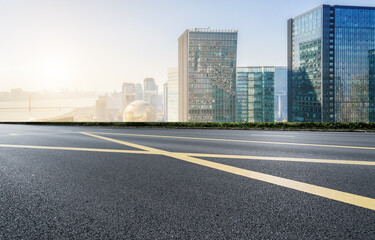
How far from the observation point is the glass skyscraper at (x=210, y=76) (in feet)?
440

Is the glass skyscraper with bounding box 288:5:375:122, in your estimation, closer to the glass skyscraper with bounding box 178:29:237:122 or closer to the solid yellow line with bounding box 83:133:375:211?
the glass skyscraper with bounding box 178:29:237:122

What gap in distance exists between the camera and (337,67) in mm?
127500

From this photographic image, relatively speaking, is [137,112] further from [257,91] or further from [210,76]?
[257,91]

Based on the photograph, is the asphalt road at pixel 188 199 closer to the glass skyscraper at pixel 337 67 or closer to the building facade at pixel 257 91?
the glass skyscraper at pixel 337 67

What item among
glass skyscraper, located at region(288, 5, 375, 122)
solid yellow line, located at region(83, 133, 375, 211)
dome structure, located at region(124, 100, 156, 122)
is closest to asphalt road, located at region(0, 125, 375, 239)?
solid yellow line, located at region(83, 133, 375, 211)

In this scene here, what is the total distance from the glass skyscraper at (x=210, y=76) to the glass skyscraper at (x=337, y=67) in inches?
1336

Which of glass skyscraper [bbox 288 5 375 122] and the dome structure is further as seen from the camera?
the dome structure

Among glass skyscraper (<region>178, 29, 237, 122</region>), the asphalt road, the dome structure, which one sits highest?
glass skyscraper (<region>178, 29, 237, 122</region>)

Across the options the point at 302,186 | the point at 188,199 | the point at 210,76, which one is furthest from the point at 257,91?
the point at 188,199

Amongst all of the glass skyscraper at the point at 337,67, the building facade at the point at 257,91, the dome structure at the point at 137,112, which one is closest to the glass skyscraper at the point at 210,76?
the building facade at the point at 257,91

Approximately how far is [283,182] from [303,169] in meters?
1.33

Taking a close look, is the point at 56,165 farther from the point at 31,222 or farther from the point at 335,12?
the point at 335,12

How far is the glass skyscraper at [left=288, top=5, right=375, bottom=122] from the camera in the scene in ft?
418

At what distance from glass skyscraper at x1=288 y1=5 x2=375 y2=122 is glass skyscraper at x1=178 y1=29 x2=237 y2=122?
33.9m
